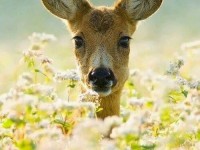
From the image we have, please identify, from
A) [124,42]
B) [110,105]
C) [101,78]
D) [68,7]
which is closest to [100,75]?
[101,78]

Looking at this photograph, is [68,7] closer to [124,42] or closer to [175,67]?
[124,42]

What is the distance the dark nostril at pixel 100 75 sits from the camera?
322 inches

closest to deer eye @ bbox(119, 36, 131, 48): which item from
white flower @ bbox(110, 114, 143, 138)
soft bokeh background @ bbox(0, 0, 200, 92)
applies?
white flower @ bbox(110, 114, 143, 138)

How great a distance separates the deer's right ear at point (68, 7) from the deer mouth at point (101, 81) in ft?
5.65

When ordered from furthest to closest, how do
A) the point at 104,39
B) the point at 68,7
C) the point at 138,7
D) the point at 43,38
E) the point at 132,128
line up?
1. the point at 138,7
2. the point at 68,7
3. the point at 104,39
4. the point at 43,38
5. the point at 132,128

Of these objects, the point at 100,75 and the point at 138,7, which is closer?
the point at 100,75

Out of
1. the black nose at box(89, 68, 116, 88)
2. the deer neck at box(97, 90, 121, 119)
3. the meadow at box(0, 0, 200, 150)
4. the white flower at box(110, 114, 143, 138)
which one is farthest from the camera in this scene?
the deer neck at box(97, 90, 121, 119)

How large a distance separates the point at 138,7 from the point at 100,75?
84.7 inches

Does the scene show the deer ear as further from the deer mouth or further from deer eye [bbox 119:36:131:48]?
the deer mouth

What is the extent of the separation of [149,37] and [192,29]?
1.20 metres

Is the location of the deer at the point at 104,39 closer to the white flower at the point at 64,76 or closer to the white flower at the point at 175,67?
the white flower at the point at 64,76

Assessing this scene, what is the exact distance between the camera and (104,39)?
916 centimetres

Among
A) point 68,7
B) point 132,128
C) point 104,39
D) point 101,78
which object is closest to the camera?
point 132,128

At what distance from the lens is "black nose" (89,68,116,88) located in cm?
818
